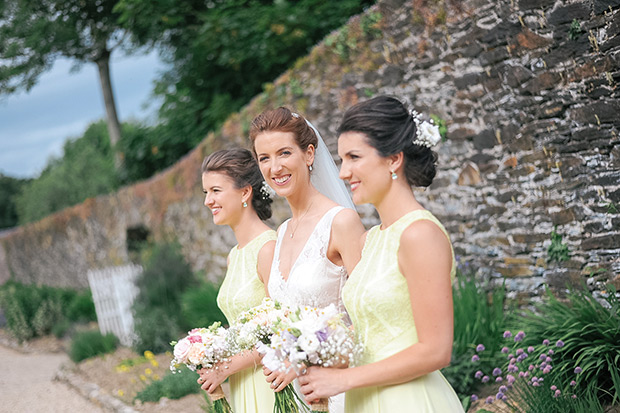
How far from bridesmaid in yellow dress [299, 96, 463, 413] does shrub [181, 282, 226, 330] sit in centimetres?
603

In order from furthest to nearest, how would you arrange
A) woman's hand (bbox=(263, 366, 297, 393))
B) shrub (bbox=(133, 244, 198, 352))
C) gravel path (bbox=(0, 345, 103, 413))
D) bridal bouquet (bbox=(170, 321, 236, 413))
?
1. shrub (bbox=(133, 244, 198, 352))
2. gravel path (bbox=(0, 345, 103, 413))
3. bridal bouquet (bbox=(170, 321, 236, 413))
4. woman's hand (bbox=(263, 366, 297, 393))

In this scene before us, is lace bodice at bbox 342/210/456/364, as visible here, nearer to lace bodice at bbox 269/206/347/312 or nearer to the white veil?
lace bodice at bbox 269/206/347/312

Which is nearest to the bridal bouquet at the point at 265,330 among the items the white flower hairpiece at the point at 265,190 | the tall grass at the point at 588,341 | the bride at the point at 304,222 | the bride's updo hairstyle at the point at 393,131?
the bride at the point at 304,222


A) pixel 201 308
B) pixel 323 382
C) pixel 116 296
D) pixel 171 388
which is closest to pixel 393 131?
pixel 323 382

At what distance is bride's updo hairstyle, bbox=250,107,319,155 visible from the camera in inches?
109

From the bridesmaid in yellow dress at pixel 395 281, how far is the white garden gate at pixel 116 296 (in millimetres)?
8784

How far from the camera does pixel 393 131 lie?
6.85ft

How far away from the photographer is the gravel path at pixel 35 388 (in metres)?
7.44

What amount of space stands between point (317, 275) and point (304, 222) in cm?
27

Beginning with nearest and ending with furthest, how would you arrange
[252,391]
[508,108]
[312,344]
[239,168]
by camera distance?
1. [312,344]
2. [252,391]
3. [239,168]
4. [508,108]

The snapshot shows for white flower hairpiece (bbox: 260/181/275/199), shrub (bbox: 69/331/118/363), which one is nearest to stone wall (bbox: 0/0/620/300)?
white flower hairpiece (bbox: 260/181/275/199)

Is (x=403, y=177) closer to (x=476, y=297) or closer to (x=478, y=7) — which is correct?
(x=476, y=297)

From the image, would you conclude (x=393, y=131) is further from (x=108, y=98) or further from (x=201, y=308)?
(x=108, y=98)

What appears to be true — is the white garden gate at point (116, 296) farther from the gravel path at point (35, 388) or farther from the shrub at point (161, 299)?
the gravel path at point (35, 388)
